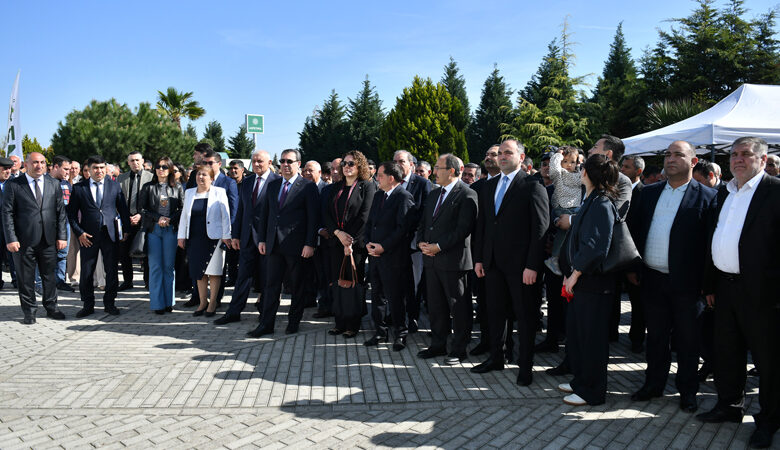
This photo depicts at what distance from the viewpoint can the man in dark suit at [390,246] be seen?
18.1 ft

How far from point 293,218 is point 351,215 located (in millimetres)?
723

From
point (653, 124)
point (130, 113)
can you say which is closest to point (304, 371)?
point (653, 124)

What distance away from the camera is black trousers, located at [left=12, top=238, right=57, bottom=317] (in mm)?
6652

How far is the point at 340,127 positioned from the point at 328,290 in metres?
39.3

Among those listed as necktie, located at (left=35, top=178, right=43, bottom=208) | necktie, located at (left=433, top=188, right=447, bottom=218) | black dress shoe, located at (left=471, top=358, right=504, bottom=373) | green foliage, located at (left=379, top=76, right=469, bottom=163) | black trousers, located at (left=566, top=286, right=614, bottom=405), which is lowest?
black dress shoe, located at (left=471, top=358, right=504, bottom=373)

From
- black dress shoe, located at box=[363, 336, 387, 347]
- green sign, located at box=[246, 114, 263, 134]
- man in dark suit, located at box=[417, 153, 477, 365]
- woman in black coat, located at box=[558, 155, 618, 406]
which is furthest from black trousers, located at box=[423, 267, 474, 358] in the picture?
green sign, located at box=[246, 114, 263, 134]

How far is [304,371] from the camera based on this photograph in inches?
189

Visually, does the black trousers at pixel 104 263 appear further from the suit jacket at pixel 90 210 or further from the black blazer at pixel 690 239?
the black blazer at pixel 690 239

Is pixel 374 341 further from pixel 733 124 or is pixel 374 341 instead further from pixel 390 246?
pixel 733 124

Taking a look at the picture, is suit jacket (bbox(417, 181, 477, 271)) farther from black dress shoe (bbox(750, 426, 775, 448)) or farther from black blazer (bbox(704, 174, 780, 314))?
black dress shoe (bbox(750, 426, 775, 448))

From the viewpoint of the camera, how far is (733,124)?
838cm

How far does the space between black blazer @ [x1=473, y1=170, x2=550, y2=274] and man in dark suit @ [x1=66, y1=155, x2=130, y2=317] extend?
218 inches

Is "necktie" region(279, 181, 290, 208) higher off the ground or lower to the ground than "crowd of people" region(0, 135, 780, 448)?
higher

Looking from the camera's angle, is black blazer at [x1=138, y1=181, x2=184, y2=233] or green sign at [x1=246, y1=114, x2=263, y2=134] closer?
black blazer at [x1=138, y1=181, x2=184, y2=233]
